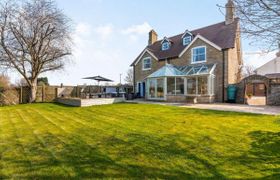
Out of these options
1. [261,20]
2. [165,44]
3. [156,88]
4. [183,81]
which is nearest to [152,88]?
[156,88]

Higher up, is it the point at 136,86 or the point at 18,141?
the point at 136,86

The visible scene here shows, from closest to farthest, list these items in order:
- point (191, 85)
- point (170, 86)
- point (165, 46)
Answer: point (191, 85) < point (170, 86) < point (165, 46)

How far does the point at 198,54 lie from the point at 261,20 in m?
17.9

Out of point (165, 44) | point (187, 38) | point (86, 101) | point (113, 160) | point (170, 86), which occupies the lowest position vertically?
point (113, 160)

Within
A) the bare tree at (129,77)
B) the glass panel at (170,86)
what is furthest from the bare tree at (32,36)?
the bare tree at (129,77)

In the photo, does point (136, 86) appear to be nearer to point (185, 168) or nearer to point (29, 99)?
point (29, 99)

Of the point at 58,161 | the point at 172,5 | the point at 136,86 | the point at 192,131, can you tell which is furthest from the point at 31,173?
the point at 136,86

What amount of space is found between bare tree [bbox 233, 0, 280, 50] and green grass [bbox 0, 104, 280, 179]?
120 inches

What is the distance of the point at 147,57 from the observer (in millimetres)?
29125

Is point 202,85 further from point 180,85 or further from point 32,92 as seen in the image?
point 32,92

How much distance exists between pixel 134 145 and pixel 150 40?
96.5 ft

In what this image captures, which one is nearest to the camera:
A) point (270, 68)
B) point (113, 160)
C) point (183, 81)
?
point (113, 160)

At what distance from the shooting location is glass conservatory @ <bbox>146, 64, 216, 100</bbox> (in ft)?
68.5

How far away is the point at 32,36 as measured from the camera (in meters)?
23.0
